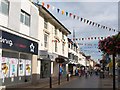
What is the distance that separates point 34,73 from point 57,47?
12814 mm

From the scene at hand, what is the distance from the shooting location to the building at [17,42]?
1870 cm

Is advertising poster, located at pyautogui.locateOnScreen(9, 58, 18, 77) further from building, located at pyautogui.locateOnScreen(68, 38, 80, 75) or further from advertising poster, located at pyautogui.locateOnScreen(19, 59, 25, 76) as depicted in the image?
building, located at pyautogui.locateOnScreen(68, 38, 80, 75)

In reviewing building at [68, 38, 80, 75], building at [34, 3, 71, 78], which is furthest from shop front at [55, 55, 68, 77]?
building at [68, 38, 80, 75]

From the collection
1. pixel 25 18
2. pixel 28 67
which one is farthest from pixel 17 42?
pixel 28 67

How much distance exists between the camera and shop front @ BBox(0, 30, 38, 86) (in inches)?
727

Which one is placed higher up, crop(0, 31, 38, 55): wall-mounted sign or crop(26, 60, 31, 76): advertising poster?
crop(0, 31, 38, 55): wall-mounted sign

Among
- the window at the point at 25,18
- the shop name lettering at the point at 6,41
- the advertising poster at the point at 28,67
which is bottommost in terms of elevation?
the advertising poster at the point at 28,67

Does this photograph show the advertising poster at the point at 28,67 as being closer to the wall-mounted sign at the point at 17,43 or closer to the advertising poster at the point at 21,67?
the advertising poster at the point at 21,67

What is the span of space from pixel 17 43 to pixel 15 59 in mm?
2119

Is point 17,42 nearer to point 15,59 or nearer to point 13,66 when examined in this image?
point 15,59

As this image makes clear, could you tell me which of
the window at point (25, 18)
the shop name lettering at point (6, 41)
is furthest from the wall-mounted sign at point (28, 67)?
the shop name lettering at point (6, 41)

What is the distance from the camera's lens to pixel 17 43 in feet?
65.6

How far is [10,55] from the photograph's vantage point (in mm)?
20672

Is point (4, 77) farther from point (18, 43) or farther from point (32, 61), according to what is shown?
point (32, 61)
